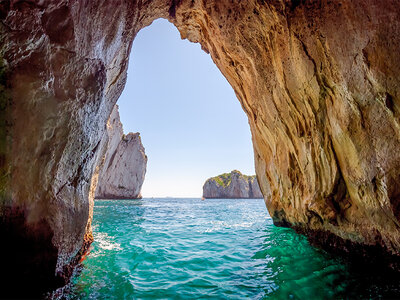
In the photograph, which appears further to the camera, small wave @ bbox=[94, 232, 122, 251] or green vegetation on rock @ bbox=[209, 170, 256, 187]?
green vegetation on rock @ bbox=[209, 170, 256, 187]

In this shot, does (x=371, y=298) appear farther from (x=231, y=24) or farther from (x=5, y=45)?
(x=231, y=24)

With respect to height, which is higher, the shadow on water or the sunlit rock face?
the sunlit rock face

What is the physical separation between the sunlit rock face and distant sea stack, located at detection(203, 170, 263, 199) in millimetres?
75755

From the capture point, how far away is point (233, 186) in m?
82.1

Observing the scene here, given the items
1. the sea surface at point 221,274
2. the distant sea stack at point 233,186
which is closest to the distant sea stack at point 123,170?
the distant sea stack at point 233,186

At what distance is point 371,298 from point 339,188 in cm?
286

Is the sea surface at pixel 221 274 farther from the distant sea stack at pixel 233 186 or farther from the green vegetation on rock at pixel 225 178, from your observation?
the green vegetation on rock at pixel 225 178

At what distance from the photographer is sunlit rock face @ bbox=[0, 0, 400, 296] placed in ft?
8.99

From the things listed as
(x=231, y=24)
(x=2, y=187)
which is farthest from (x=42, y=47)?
(x=231, y=24)

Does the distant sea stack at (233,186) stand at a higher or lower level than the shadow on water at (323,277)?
lower

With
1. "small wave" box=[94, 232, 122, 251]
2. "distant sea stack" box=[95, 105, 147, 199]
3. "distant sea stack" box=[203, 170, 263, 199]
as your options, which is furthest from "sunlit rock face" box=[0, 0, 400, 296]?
"distant sea stack" box=[203, 170, 263, 199]

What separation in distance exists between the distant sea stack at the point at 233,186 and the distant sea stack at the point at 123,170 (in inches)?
1605

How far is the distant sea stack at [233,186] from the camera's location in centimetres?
8175

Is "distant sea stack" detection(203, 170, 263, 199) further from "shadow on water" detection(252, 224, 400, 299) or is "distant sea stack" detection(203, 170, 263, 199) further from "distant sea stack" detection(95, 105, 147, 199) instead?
"shadow on water" detection(252, 224, 400, 299)
